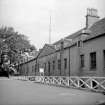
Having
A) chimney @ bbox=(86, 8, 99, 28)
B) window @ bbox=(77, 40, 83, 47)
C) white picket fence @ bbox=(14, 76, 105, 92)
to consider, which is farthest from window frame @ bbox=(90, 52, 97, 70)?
chimney @ bbox=(86, 8, 99, 28)

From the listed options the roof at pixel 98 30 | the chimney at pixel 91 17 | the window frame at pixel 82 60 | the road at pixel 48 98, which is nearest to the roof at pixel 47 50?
the chimney at pixel 91 17

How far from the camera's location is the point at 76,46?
→ 70.8ft

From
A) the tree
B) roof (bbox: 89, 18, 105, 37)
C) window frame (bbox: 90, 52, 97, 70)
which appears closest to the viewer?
roof (bbox: 89, 18, 105, 37)

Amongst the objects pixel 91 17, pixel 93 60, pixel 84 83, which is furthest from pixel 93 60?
pixel 91 17

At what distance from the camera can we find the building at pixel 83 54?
682 inches

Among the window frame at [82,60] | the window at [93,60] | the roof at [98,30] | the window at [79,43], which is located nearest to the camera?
the roof at [98,30]

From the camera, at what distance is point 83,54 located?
2023 cm

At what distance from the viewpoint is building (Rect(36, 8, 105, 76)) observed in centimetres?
1731

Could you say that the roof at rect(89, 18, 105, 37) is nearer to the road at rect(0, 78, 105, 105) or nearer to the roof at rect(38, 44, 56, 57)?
the road at rect(0, 78, 105, 105)

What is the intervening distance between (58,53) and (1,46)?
19.1 m

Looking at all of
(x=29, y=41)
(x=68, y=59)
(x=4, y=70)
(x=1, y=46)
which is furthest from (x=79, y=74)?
(x=4, y=70)

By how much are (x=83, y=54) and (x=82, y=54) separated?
0.20 m

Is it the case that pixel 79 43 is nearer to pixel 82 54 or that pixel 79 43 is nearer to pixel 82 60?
pixel 82 54

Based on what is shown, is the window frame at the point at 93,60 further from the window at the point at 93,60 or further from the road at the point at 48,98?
the road at the point at 48,98
